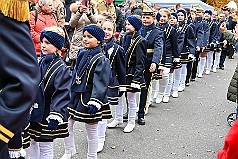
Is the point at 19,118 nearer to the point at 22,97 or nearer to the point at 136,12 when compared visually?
the point at 22,97

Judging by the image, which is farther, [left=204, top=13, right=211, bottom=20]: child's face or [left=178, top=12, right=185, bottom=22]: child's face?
[left=204, top=13, right=211, bottom=20]: child's face

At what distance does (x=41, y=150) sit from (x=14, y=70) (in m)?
2.11

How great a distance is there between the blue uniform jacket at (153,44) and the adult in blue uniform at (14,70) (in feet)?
14.2

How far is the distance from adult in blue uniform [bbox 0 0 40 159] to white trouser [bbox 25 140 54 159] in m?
1.84

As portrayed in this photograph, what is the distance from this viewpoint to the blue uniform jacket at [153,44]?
588cm

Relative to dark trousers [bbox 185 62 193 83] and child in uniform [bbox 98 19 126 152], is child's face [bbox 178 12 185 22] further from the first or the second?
child in uniform [bbox 98 19 126 152]

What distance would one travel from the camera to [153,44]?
597cm

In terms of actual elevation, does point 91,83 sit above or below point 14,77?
below

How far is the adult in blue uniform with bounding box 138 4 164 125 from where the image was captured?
586 cm

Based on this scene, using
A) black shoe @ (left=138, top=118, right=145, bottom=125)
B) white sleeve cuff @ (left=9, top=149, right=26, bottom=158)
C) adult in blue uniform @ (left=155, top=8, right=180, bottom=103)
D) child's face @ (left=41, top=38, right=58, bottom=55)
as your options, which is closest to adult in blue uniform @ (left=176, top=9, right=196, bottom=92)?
adult in blue uniform @ (left=155, top=8, right=180, bottom=103)

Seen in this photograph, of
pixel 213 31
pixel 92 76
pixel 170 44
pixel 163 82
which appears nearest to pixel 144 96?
pixel 163 82

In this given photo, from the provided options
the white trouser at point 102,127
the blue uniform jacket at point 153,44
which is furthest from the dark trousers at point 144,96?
the white trouser at point 102,127

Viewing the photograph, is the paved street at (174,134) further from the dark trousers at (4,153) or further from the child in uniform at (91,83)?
the dark trousers at (4,153)

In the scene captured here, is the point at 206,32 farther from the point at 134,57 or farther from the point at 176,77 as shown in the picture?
the point at 134,57
